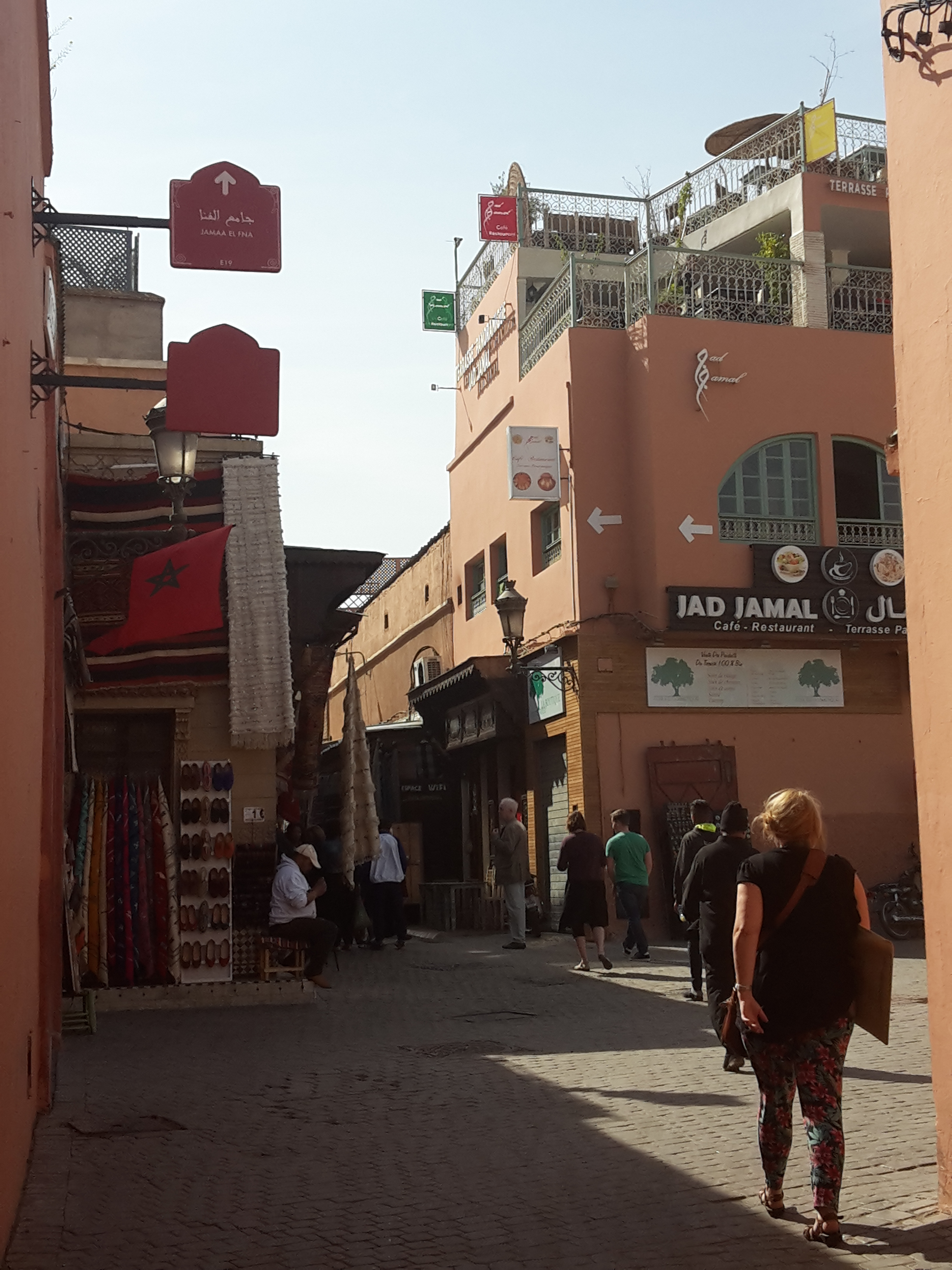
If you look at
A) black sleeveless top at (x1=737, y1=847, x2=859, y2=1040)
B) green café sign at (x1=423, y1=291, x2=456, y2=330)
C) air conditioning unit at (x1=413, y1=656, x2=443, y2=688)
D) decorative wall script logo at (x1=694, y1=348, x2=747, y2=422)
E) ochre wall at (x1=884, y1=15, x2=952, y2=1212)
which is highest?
green café sign at (x1=423, y1=291, x2=456, y2=330)

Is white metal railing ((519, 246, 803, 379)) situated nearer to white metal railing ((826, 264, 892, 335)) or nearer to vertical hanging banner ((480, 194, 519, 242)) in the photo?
white metal railing ((826, 264, 892, 335))

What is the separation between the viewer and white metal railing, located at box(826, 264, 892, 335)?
72.9ft

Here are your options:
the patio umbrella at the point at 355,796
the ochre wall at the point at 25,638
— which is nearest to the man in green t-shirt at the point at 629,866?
the patio umbrella at the point at 355,796

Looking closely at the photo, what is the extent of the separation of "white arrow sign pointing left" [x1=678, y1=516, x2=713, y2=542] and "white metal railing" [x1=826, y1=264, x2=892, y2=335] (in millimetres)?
4046

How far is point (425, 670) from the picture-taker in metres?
29.4

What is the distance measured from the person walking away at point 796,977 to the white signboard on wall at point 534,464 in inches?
613

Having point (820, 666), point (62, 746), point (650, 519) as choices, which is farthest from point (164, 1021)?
point (820, 666)

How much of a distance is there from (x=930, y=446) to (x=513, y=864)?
12.9 meters

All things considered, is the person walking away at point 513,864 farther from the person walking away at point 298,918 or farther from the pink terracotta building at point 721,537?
the person walking away at point 298,918

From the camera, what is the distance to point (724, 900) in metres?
9.35

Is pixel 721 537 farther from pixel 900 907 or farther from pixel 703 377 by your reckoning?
pixel 900 907

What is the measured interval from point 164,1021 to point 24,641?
A: 6.27 metres

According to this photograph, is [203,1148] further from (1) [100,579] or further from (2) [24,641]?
(1) [100,579]

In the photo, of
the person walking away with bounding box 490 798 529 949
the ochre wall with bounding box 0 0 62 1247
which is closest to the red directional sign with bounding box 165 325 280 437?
the ochre wall with bounding box 0 0 62 1247
